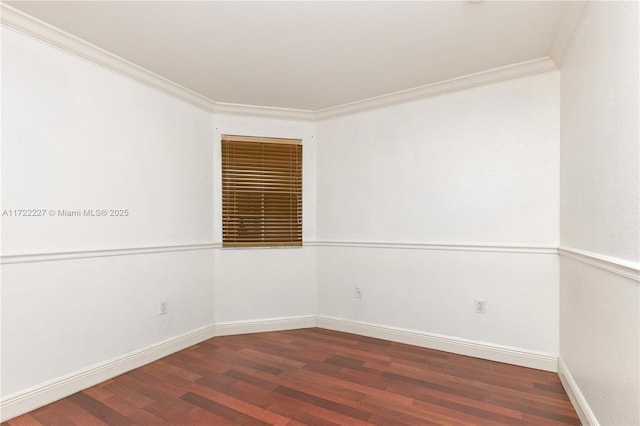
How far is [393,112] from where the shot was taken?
353 cm

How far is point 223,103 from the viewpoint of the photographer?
3658 millimetres

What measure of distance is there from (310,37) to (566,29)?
1.73 metres

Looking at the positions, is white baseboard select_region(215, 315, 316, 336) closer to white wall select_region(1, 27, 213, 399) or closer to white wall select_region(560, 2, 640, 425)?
white wall select_region(1, 27, 213, 399)

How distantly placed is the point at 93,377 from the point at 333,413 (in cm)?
187

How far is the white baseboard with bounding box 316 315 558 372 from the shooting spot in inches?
109

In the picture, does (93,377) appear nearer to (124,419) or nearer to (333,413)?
(124,419)

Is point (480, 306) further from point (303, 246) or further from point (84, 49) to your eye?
point (84, 49)

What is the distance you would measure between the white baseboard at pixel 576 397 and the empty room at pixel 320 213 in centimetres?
3

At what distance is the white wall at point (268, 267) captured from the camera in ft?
12.3

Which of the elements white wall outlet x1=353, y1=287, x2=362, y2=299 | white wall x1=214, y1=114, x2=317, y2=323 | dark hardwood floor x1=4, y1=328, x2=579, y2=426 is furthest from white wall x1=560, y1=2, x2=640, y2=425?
white wall x1=214, y1=114, x2=317, y2=323

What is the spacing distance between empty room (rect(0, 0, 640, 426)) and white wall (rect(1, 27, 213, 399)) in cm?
1

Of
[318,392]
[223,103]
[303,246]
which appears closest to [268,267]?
[303,246]

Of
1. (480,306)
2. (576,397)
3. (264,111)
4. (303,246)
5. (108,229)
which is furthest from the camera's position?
(303,246)

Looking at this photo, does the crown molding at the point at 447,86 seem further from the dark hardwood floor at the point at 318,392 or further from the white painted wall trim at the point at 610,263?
the dark hardwood floor at the point at 318,392
